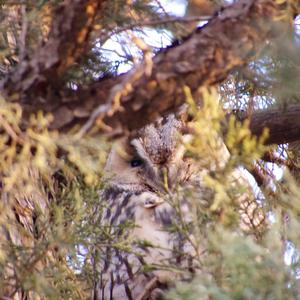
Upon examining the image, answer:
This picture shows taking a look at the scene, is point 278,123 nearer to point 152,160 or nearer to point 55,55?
point 152,160

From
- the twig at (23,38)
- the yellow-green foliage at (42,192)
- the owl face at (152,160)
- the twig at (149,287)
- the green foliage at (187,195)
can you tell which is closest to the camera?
the green foliage at (187,195)

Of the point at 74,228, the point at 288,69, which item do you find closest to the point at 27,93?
the point at 74,228

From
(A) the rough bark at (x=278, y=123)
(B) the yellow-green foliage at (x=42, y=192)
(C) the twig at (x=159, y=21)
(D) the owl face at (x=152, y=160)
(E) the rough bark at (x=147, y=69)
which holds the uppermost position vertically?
(A) the rough bark at (x=278, y=123)

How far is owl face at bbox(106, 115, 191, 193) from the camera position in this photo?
2.74 m

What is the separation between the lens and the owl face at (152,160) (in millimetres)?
2736

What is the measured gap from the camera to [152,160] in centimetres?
282

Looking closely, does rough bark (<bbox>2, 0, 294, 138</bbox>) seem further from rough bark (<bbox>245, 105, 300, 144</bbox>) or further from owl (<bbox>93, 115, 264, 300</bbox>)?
rough bark (<bbox>245, 105, 300, 144</bbox>)

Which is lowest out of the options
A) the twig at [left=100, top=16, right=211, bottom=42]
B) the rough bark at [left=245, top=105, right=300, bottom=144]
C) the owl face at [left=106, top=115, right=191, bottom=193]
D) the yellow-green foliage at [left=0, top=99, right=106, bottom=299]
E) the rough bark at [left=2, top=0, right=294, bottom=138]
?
the yellow-green foliage at [left=0, top=99, right=106, bottom=299]

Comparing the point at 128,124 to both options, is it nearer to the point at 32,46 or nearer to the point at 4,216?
the point at 32,46

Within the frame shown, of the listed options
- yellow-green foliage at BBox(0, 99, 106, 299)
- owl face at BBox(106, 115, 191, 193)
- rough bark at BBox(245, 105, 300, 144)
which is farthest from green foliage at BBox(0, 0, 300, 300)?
rough bark at BBox(245, 105, 300, 144)

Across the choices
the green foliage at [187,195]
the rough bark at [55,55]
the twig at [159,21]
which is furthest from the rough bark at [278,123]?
the rough bark at [55,55]

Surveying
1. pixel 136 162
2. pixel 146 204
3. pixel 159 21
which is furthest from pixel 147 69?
pixel 136 162

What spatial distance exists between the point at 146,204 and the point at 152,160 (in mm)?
164

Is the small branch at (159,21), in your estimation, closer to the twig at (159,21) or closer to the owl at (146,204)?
the twig at (159,21)
